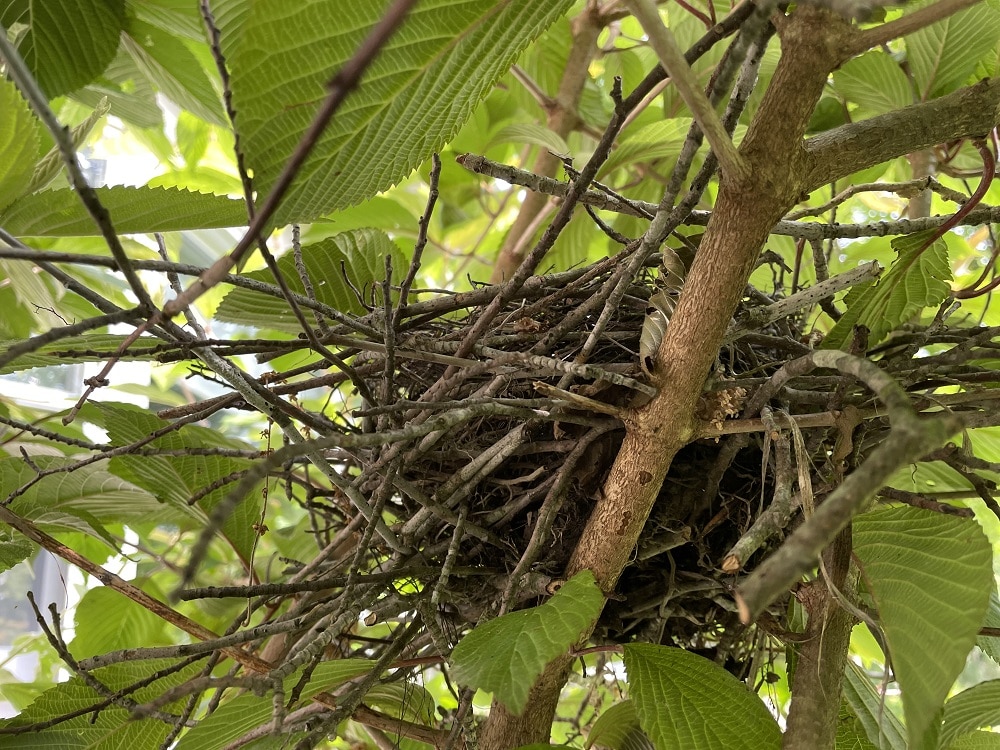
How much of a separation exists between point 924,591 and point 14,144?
23.9 inches

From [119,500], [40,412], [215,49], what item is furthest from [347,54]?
[40,412]

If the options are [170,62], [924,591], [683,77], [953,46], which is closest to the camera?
[683,77]

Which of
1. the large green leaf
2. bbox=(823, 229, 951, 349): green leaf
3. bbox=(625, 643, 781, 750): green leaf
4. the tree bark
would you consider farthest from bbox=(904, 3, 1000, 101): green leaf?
the large green leaf

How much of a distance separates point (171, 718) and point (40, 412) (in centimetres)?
77

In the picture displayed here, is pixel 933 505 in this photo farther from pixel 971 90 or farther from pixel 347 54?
pixel 347 54

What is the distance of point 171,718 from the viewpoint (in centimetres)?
37

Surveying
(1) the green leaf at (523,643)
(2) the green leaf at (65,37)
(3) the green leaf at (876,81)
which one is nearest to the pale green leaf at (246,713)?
(1) the green leaf at (523,643)

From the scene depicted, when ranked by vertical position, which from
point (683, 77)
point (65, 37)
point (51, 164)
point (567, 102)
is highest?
point (567, 102)

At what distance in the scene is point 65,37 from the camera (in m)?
0.56

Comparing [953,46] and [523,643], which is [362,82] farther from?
[953,46]

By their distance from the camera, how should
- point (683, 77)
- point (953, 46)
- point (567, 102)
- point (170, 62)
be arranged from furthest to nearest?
1. point (567, 102)
2. point (170, 62)
3. point (953, 46)
4. point (683, 77)

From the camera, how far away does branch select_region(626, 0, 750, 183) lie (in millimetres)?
239

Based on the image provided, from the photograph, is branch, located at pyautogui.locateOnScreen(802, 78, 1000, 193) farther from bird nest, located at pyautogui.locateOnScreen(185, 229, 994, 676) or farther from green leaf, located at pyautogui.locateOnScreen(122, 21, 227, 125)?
green leaf, located at pyautogui.locateOnScreen(122, 21, 227, 125)

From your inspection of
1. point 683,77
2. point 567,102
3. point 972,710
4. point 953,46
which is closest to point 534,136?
point 567,102
